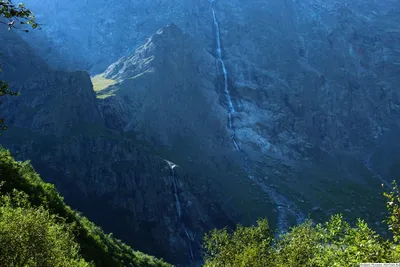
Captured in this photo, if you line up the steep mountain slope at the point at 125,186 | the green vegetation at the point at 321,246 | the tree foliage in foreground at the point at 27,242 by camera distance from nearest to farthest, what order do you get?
the tree foliage in foreground at the point at 27,242, the green vegetation at the point at 321,246, the steep mountain slope at the point at 125,186

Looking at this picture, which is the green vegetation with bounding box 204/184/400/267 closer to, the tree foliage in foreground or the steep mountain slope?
the tree foliage in foreground

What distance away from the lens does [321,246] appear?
102ft

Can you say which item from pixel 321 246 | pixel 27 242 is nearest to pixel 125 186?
pixel 321 246

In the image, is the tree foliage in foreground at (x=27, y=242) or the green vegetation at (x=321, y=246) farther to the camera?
the green vegetation at (x=321, y=246)

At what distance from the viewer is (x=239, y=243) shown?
37.1 m

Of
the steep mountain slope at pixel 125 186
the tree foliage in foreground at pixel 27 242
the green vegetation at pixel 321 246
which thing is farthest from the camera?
the steep mountain slope at pixel 125 186

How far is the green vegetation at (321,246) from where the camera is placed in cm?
1761

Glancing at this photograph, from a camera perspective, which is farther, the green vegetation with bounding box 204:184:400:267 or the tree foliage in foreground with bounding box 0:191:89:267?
the green vegetation with bounding box 204:184:400:267

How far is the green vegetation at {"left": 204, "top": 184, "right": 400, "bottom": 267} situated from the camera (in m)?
17.6

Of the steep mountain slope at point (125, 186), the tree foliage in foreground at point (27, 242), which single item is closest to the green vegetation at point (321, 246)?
the tree foliage in foreground at point (27, 242)

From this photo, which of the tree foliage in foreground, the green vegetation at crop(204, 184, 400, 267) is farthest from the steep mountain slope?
the tree foliage in foreground

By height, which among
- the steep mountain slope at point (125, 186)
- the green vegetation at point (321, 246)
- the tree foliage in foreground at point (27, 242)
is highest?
the steep mountain slope at point (125, 186)

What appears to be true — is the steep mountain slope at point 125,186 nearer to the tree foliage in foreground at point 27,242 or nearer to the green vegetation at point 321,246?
the green vegetation at point 321,246

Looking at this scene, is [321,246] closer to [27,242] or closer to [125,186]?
[27,242]
